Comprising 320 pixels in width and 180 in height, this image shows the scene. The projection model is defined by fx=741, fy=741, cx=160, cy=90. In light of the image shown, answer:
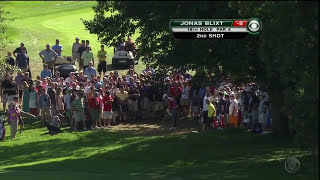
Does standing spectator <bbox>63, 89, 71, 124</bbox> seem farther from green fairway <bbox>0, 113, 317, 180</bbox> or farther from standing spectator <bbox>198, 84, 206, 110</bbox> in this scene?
standing spectator <bbox>198, 84, 206, 110</bbox>

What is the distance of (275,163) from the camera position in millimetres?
24109

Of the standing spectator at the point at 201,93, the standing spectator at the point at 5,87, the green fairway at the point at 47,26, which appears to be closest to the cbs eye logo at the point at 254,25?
the standing spectator at the point at 201,93

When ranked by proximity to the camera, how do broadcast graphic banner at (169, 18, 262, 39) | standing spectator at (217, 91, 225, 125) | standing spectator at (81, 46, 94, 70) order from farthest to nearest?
standing spectator at (81, 46, 94, 70)
standing spectator at (217, 91, 225, 125)
broadcast graphic banner at (169, 18, 262, 39)

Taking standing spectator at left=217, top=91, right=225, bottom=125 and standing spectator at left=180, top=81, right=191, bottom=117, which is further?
standing spectator at left=180, top=81, right=191, bottom=117

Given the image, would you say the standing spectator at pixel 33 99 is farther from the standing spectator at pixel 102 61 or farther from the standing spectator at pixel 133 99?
the standing spectator at pixel 102 61

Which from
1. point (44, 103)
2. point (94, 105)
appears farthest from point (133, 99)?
point (44, 103)

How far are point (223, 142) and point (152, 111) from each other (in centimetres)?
664

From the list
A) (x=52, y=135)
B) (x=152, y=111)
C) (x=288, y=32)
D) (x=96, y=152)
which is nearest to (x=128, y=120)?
(x=152, y=111)

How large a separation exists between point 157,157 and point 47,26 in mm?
35863

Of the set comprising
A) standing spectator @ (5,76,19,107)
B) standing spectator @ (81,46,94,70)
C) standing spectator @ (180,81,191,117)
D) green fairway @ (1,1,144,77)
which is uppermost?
green fairway @ (1,1,144,77)

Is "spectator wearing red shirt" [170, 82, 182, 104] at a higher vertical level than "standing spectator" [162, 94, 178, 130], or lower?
higher

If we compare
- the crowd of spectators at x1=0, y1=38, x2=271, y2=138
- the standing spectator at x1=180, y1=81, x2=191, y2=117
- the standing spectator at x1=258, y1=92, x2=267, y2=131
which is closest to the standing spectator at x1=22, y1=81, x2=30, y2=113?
the crowd of spectators at x1=0, y1=38, x2=271, y2=138

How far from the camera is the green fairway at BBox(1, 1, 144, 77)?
50.2m

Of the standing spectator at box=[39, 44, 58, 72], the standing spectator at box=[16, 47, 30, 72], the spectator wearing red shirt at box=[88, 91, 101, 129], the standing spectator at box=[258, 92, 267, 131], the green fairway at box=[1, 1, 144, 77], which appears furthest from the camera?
the green fairway at box=[1, 1, 144, 77]
